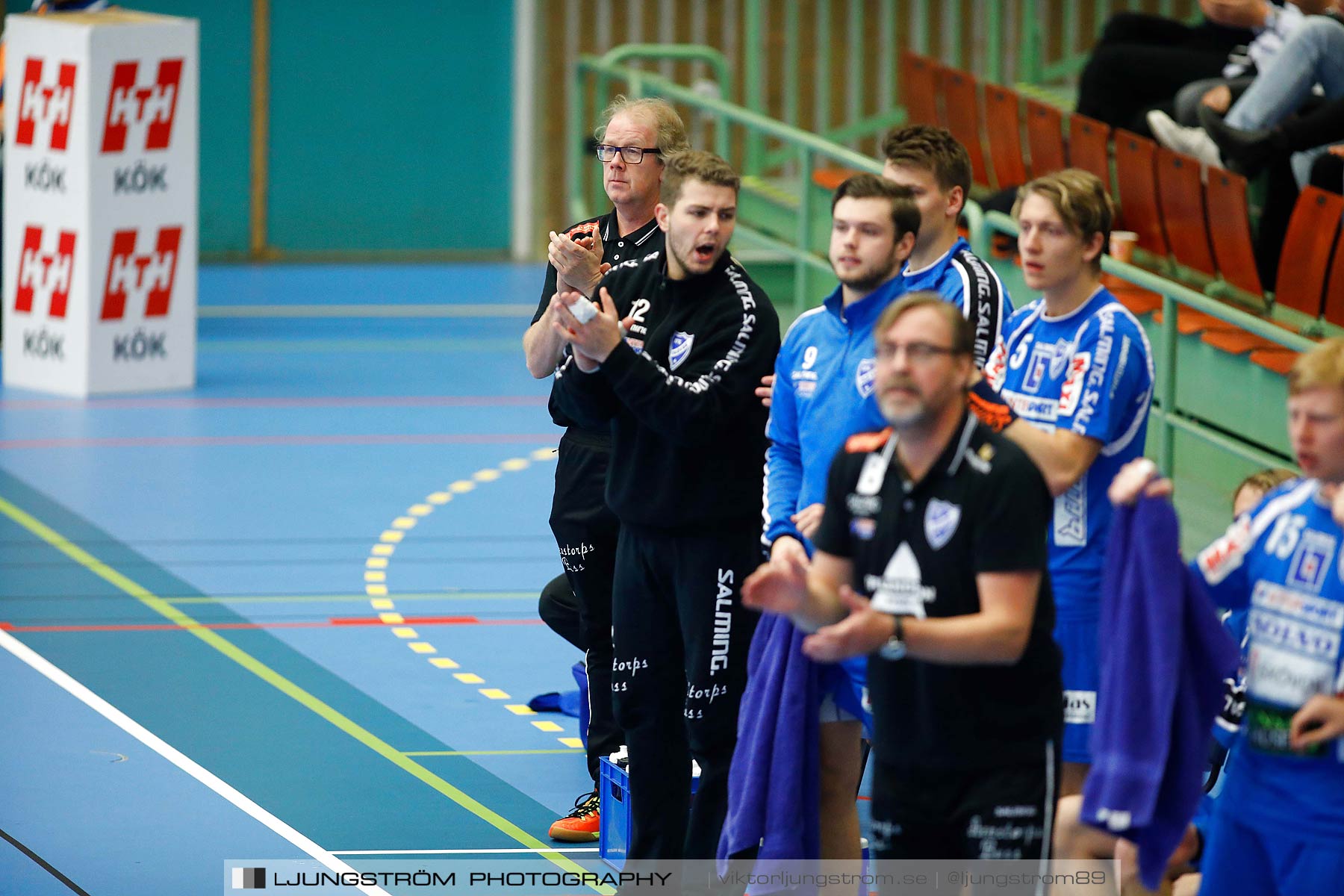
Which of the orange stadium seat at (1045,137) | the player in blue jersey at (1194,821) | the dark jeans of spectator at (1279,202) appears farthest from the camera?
the orange stadium seat at (1045,137)

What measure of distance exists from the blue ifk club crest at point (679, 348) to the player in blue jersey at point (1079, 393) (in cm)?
82

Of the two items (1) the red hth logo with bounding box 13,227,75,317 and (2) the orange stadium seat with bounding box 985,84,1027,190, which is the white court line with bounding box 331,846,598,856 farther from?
(1) the red hth logo with bounding box 13,227,75,317

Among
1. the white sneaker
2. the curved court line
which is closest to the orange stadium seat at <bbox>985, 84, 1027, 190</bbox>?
the white sneaker

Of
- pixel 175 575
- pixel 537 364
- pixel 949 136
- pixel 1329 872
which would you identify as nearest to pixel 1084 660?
pixel 1329 872

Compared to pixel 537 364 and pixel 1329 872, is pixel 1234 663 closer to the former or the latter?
pixel 1329 872

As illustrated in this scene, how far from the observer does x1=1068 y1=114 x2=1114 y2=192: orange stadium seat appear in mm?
11398

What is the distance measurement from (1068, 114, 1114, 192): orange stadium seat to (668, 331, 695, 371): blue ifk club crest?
22.4ft

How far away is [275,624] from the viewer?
8453mm

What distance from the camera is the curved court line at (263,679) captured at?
6039mm

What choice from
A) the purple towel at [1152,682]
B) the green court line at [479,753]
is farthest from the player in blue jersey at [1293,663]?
the green court line at [479,753]

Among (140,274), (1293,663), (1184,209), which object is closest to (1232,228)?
(1184,209)

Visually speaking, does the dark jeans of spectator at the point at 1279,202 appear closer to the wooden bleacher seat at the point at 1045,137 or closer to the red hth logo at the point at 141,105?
the wooden bleacher seat at the point at 1045,137

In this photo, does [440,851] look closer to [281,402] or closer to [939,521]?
[939,521]

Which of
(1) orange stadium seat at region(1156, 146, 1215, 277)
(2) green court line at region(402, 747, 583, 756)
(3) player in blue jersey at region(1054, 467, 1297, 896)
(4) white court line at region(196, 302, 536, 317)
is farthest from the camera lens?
(4) white court line at region(196, 302, 536, 317)
